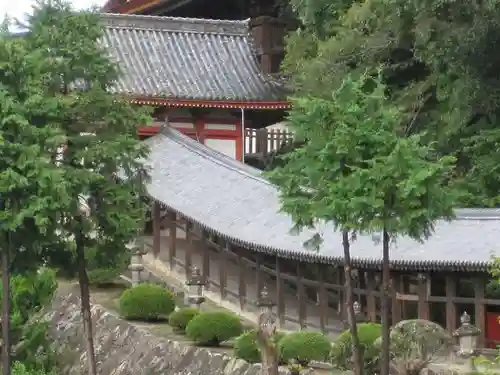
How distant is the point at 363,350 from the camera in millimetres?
16781

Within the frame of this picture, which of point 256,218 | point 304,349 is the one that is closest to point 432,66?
point 256,218

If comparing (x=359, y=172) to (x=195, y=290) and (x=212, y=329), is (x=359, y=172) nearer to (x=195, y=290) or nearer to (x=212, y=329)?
(x=212, y=329)

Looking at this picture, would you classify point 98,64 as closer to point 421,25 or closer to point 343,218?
point 343,218

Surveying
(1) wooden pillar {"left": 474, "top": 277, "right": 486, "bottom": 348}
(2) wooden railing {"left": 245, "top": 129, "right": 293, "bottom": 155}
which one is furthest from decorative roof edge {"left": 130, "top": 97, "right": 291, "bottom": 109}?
(1) wooden pillar {"left": 474, "top": 277, "right": 486, "bottom": 348}

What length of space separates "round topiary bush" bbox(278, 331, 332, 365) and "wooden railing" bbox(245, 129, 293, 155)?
15.3 meters

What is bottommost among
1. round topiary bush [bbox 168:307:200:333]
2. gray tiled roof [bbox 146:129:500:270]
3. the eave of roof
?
round topiary bush [bbox 168:307:200:333]

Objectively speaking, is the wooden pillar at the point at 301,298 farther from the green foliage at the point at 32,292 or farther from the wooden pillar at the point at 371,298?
the green foliage at the point at 32,292

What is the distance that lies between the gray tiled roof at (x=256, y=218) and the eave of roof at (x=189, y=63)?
2738 millimetres

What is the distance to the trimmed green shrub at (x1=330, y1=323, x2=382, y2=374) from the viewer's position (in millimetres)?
16969

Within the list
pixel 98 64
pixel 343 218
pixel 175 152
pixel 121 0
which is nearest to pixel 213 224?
pixel 175 152

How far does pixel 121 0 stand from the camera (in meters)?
44.6

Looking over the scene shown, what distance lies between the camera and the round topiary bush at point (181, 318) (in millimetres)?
21231

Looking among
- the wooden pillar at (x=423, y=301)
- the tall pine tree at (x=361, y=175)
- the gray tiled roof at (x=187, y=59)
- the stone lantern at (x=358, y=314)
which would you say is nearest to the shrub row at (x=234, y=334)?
the stone lantern at (x=358, y=314)

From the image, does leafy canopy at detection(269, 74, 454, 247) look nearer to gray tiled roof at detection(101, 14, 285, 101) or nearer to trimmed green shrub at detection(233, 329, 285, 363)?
trimmed green shrub at detection(233, 329, 285, 363)
